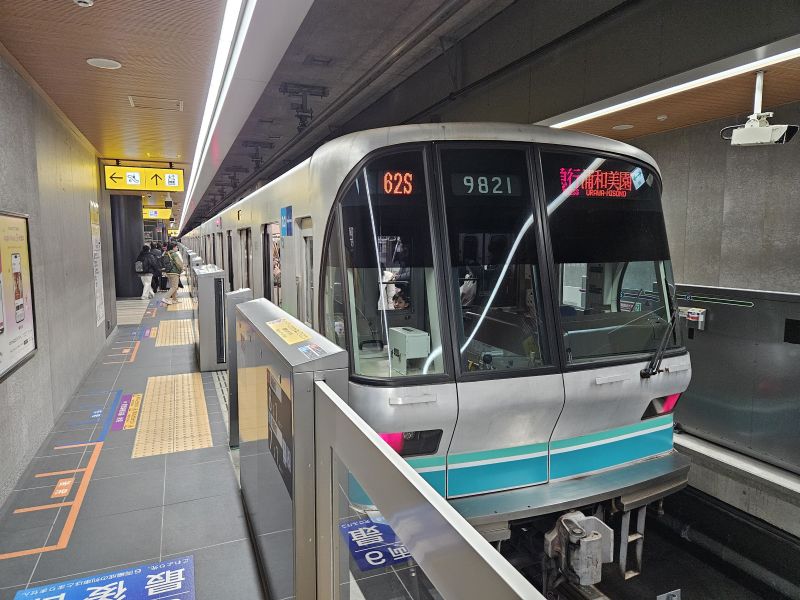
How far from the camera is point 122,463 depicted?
4215 millimetres

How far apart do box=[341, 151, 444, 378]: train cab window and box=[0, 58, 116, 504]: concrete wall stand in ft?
8.19

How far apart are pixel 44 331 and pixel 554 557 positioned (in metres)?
4.36

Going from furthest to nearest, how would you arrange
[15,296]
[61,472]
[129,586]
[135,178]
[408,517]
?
[135,178] < [61,472] < [15,296] < [129,586] < [408,517]

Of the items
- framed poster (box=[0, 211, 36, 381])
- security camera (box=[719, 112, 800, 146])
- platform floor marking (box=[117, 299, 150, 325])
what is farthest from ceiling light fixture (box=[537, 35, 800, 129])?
platform floor marking (box=[117, 299, 150, 325])

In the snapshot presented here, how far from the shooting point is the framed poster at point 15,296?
3533 millimetres

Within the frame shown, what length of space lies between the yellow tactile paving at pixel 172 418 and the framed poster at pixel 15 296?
46.5 inches

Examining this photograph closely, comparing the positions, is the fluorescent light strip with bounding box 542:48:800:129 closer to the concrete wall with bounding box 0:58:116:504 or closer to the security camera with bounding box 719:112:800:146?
the security camera with bounding box 719:112:800:146

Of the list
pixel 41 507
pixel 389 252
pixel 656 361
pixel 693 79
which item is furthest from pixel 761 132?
pixel 41 507

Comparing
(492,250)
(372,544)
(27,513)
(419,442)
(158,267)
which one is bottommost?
(27,513)

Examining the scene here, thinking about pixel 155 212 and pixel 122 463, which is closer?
pixel 122 463

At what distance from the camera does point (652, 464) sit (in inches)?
125

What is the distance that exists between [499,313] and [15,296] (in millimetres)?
3280

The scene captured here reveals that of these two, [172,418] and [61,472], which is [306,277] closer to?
[61,472]

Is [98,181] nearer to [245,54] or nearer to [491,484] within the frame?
[245,54]
